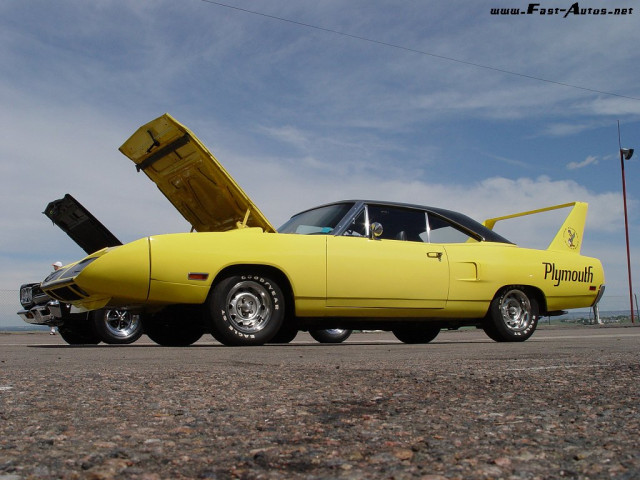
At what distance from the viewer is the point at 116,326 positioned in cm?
847

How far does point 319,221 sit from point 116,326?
330 centimetres

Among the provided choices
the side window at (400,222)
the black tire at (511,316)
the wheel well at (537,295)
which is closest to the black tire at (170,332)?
the side window at (400,222)

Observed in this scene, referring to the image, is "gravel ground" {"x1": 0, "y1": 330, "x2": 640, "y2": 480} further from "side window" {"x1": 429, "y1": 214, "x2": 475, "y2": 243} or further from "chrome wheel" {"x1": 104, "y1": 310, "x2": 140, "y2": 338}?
"chrome wheel" {"x1": 104, "y1": 310, "x2": 140, "y2": 338}

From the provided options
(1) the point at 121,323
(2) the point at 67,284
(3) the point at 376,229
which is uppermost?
(3) the point at 376,229

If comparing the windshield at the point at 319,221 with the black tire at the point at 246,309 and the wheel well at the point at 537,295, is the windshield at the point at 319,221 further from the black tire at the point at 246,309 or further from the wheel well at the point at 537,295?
the wheel well at the point at 537,295

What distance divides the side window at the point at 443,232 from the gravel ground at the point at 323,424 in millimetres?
3996

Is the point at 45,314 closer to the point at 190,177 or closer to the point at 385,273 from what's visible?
the point at 190,177

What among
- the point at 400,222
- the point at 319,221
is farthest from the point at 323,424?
the point at 400,222

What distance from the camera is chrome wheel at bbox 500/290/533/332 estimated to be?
7547mm

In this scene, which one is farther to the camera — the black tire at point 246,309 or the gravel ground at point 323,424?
the black tire at point 246,309

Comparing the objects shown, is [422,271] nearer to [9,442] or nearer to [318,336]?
[318,336]

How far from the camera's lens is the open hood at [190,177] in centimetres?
652

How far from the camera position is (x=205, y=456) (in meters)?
1.52

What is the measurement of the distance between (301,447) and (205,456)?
227 mm
